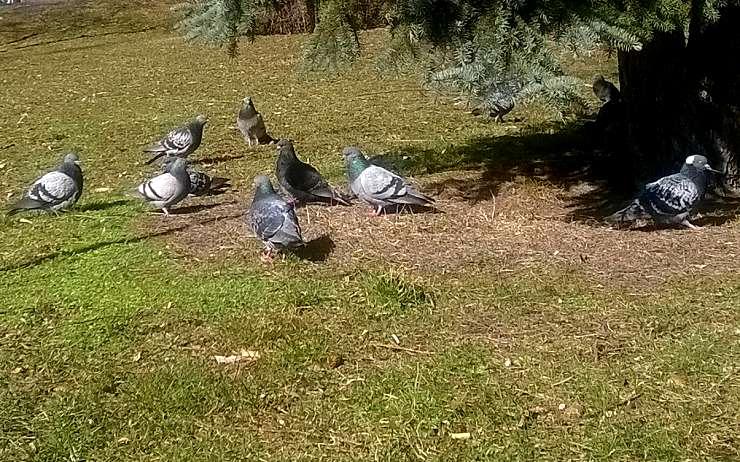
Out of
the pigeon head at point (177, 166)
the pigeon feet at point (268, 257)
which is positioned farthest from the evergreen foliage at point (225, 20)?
the pigeon head at point (177, 166)

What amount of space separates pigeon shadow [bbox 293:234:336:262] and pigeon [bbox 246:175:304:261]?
0.16 metres

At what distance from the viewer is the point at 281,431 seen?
3506mm

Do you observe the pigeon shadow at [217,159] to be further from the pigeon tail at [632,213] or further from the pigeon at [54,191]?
the pigeon tail at [632,213]

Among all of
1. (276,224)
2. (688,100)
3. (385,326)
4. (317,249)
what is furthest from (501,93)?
(688,100)

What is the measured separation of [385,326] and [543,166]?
3.01 m

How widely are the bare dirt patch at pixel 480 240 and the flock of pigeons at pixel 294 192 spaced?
0.12 metres

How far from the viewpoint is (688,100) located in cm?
586

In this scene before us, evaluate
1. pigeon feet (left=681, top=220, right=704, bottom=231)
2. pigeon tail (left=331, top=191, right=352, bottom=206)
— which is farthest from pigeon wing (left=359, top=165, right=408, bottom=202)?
pigeon feet (left=681, top=220, right=704, bottom=231)

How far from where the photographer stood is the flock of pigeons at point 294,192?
4934mm

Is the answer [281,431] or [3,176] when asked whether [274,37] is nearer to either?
[3,176]

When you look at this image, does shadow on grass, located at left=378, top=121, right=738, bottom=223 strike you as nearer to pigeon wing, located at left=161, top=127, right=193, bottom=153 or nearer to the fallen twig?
pigeon wing, located at left=161, top=127, right=193, bottom=153

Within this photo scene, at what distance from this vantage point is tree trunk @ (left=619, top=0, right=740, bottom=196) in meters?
5.59

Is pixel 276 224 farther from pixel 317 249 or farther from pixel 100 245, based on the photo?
pixel 100 245

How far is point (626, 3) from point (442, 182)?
2.34 meters
